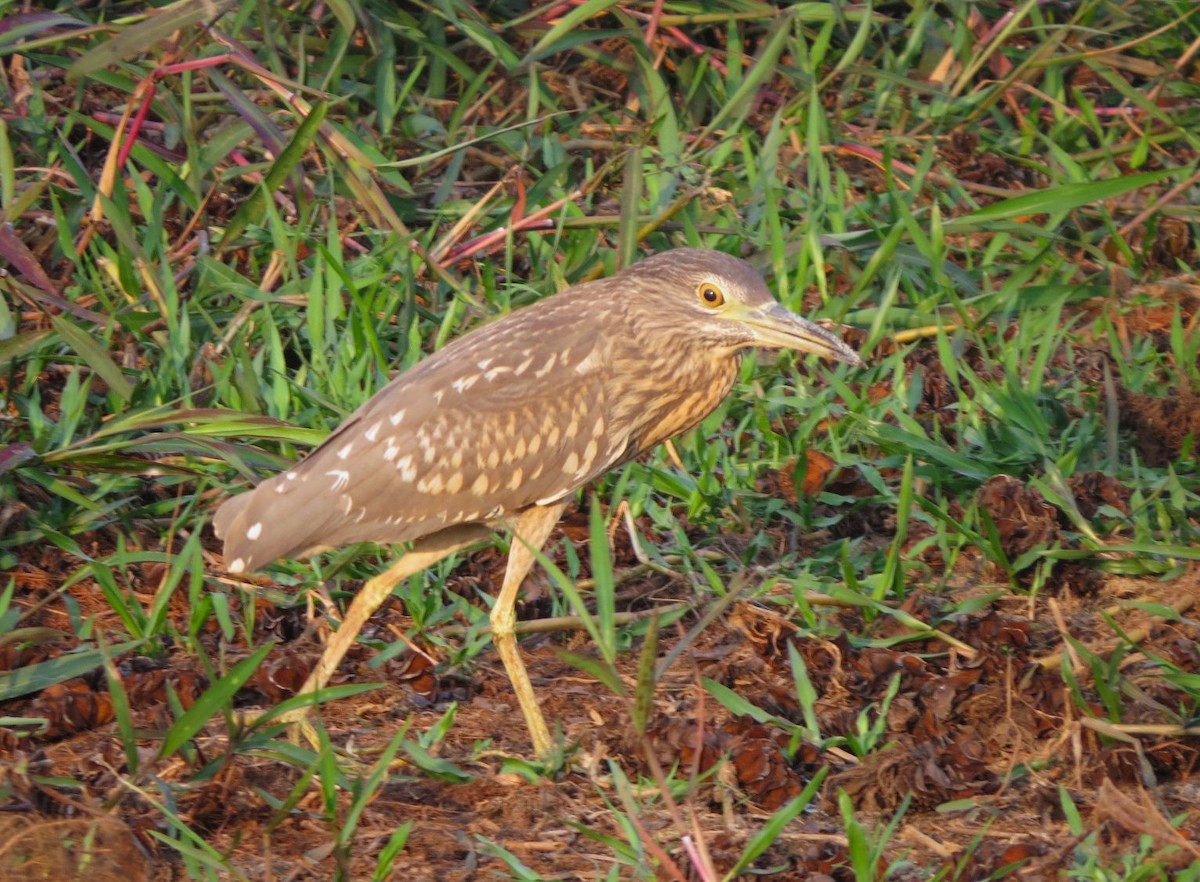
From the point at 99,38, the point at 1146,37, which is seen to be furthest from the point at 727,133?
the point at 99,38

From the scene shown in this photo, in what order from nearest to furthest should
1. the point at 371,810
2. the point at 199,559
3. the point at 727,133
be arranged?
1. the point at 371,810
2. the point at 199,559
3. the point at 727,133


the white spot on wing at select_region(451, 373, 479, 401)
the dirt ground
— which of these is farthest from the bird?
the dirt ground

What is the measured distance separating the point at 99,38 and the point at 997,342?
3419mm

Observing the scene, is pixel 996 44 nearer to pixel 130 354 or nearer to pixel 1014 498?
pixel 1014 498

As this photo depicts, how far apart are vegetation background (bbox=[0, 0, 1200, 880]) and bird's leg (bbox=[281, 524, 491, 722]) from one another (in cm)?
15

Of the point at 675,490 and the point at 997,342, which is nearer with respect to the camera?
the point at 675,490

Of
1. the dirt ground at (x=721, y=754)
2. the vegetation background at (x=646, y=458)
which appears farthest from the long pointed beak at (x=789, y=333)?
the dirt ground at (x=721, y=754)

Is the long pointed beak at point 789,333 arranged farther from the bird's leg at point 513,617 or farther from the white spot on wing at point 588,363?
the bird's leg at point 513,617

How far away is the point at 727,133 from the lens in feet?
22.5

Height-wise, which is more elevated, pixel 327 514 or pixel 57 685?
pixel 327 514

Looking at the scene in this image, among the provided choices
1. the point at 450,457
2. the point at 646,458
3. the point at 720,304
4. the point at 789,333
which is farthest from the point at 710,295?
the point at 646,458

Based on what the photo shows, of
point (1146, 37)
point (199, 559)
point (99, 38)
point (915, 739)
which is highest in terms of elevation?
point (99, 38)

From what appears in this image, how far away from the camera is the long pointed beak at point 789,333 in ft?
15.1

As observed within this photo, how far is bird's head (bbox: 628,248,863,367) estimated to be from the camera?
183 inches
